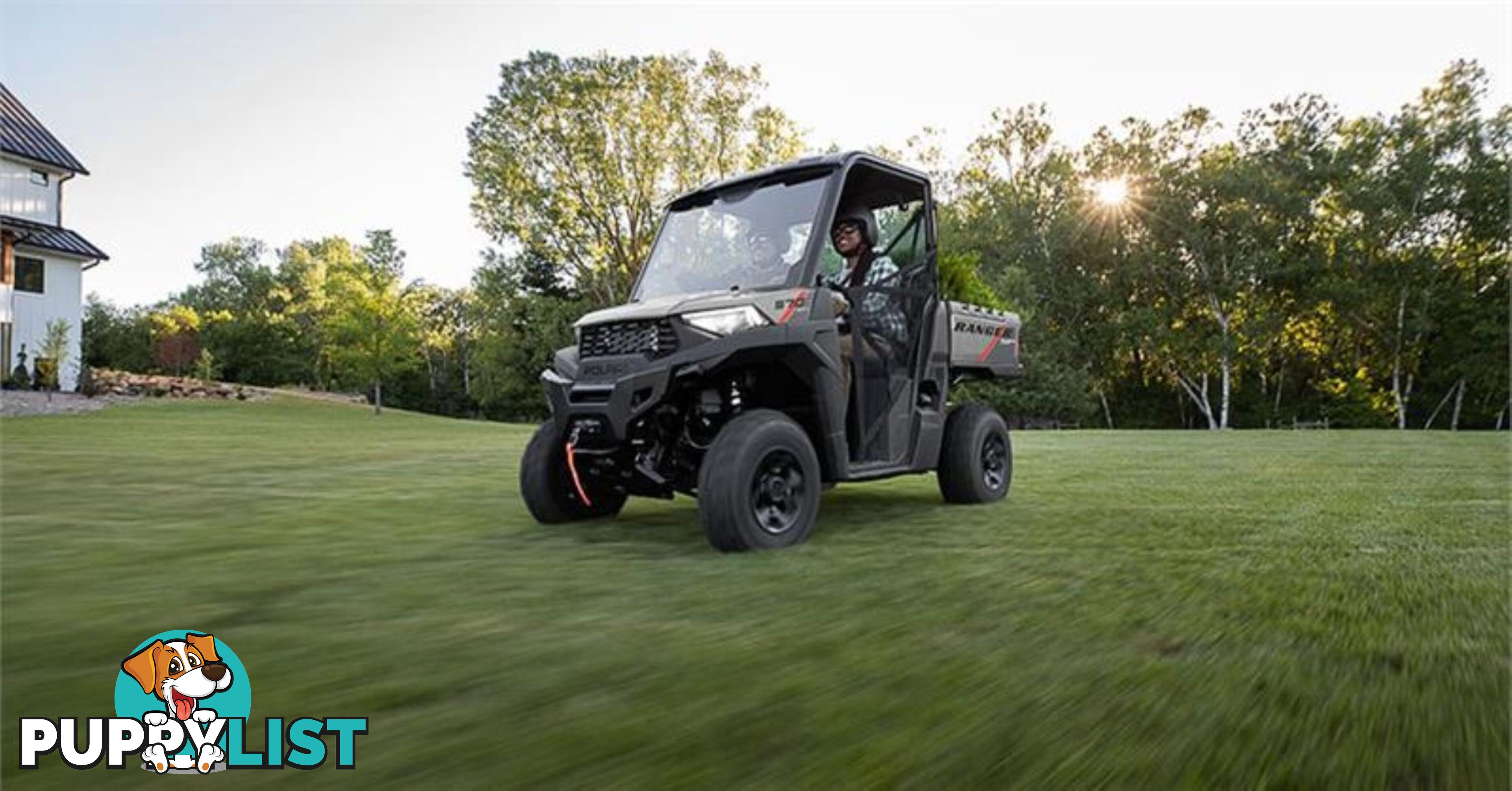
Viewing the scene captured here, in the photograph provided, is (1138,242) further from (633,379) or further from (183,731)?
(183,731)

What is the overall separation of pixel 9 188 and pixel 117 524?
3270 cm

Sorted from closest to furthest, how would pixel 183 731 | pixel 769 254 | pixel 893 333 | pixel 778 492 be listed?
pixel 183 731 → pixel 778 492 → pixel 769 254 → pixel 893 333

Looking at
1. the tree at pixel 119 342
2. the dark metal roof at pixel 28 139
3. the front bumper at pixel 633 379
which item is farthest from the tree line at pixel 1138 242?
the front bumper at pixel 633 379

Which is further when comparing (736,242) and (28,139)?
(28,139)

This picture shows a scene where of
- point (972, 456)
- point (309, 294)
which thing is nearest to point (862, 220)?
point (972, 456)

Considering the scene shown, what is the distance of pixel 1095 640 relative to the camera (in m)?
2.29

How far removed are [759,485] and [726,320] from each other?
0.87 m

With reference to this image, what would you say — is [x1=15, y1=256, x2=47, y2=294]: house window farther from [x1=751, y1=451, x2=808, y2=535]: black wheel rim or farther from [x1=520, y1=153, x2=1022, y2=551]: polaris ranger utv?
[x1=751, y1=451, x2=808, y2=535]: black wheel rim

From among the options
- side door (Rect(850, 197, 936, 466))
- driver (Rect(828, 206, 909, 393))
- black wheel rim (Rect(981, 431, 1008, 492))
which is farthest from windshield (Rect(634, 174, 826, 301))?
black wheel rim (Rect(981, 431, 1008, 492))

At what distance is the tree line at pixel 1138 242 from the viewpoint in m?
30.1

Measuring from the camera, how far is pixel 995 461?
6.19 meters

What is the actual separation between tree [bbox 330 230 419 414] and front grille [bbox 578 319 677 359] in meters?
29.6

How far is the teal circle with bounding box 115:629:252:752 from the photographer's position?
1.81 m

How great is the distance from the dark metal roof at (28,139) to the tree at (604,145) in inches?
559
